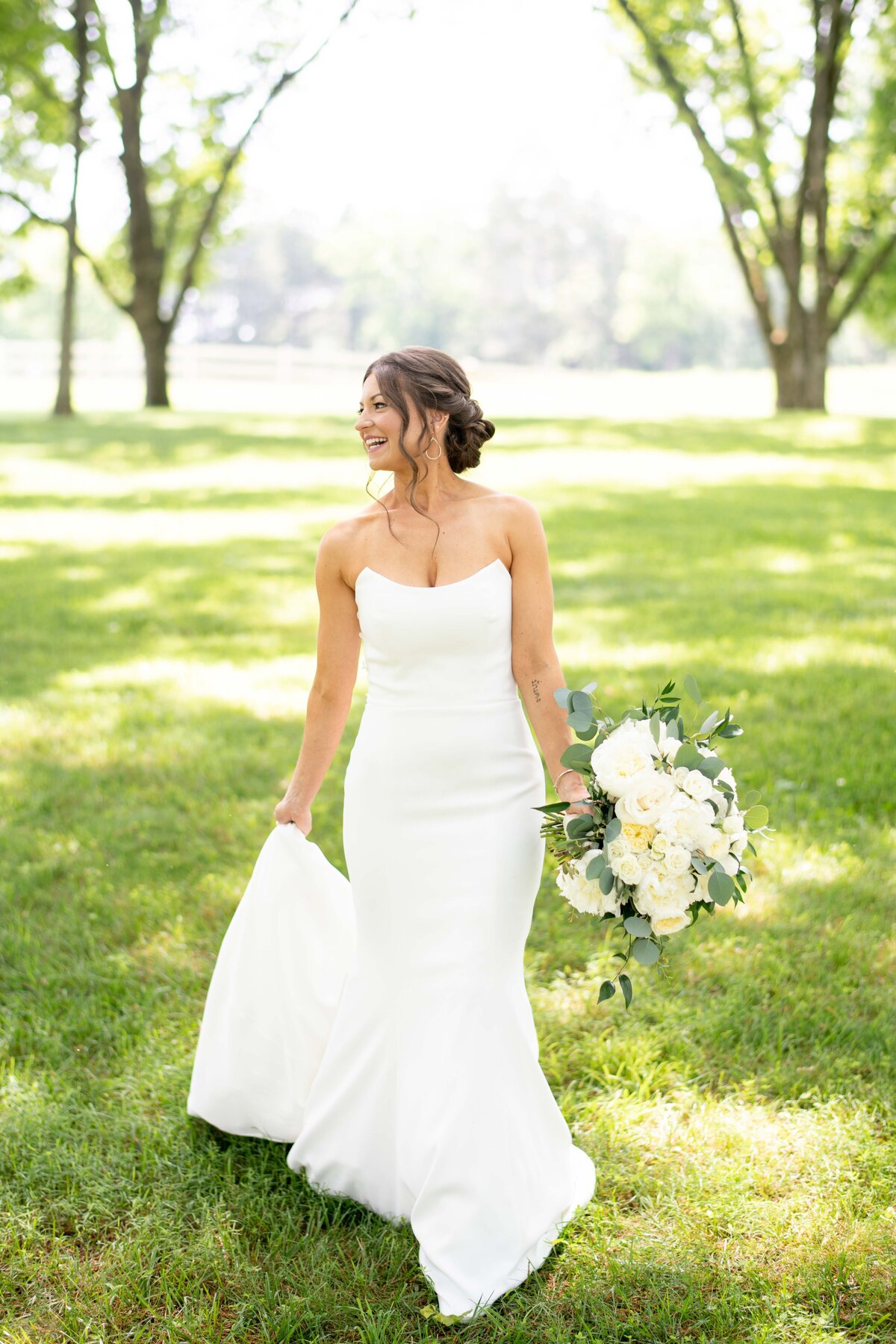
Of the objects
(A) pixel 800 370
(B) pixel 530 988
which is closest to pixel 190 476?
(A) pixel 800 370

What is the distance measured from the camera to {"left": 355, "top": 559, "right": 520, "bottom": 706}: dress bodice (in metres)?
2.94

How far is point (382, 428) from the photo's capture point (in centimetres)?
296

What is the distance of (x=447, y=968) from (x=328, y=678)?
0.88m

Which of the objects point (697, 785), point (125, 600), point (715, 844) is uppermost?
point (697, 785)

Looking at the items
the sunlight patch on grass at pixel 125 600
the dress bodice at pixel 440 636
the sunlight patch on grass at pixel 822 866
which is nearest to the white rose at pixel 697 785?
the dress bodice at pixel 440 636

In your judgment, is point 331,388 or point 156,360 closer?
point 156,360

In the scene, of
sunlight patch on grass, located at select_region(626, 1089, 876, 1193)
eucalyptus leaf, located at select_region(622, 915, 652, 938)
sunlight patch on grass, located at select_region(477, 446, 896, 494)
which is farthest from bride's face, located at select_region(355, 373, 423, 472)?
sunlight patch on grass, located at select_region(477, 446, 896, 494)

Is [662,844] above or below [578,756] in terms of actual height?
below

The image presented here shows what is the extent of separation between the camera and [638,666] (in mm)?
7898

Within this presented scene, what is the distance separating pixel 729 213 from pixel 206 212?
1273 centimetres

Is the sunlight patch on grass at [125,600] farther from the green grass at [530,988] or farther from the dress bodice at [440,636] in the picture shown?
the dress bodice at [440,636]

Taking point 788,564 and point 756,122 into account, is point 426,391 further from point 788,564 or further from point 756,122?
point 756,122

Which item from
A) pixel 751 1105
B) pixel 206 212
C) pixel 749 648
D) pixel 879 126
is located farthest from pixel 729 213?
pixel 751 1105

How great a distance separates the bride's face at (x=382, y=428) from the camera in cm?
295
